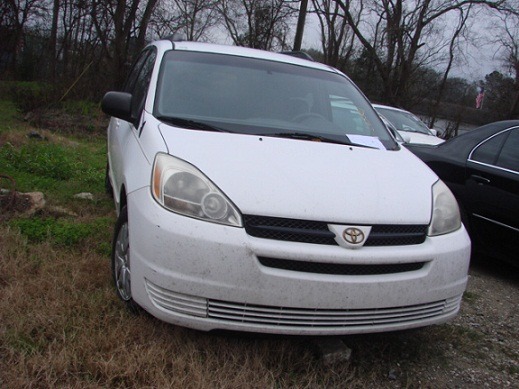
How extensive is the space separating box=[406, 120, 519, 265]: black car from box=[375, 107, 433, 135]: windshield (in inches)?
177

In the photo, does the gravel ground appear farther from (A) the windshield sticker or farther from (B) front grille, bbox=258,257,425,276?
(A) the windshield sticker

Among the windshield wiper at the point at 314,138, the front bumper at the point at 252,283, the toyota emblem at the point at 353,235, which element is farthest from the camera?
the windshield wiper at the point at 314,138

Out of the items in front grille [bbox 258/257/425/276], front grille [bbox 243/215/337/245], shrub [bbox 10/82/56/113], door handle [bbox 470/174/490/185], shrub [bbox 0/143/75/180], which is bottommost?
shrub [bbox 10/82/56/113]

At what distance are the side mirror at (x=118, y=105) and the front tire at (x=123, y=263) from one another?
0.79m

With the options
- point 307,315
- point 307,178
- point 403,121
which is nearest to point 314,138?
point 307,178

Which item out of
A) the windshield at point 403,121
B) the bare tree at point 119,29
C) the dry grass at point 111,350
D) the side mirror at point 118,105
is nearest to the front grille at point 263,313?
the dry grass at point 111,350

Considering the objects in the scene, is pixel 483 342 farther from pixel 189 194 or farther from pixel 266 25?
pixel 266 25

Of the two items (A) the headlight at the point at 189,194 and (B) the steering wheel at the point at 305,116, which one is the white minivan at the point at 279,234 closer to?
(A) the headlight at the point at 189,194

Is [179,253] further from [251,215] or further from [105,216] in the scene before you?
[105,216]

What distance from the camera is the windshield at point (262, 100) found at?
3.13m

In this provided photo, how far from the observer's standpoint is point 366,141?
10.6 ft

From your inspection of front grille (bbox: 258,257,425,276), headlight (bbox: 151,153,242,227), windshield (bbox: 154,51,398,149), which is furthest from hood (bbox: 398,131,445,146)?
headlight (bbox: 151,153,242,227)

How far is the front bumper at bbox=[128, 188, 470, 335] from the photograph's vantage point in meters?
2.22

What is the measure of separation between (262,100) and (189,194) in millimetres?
1250
